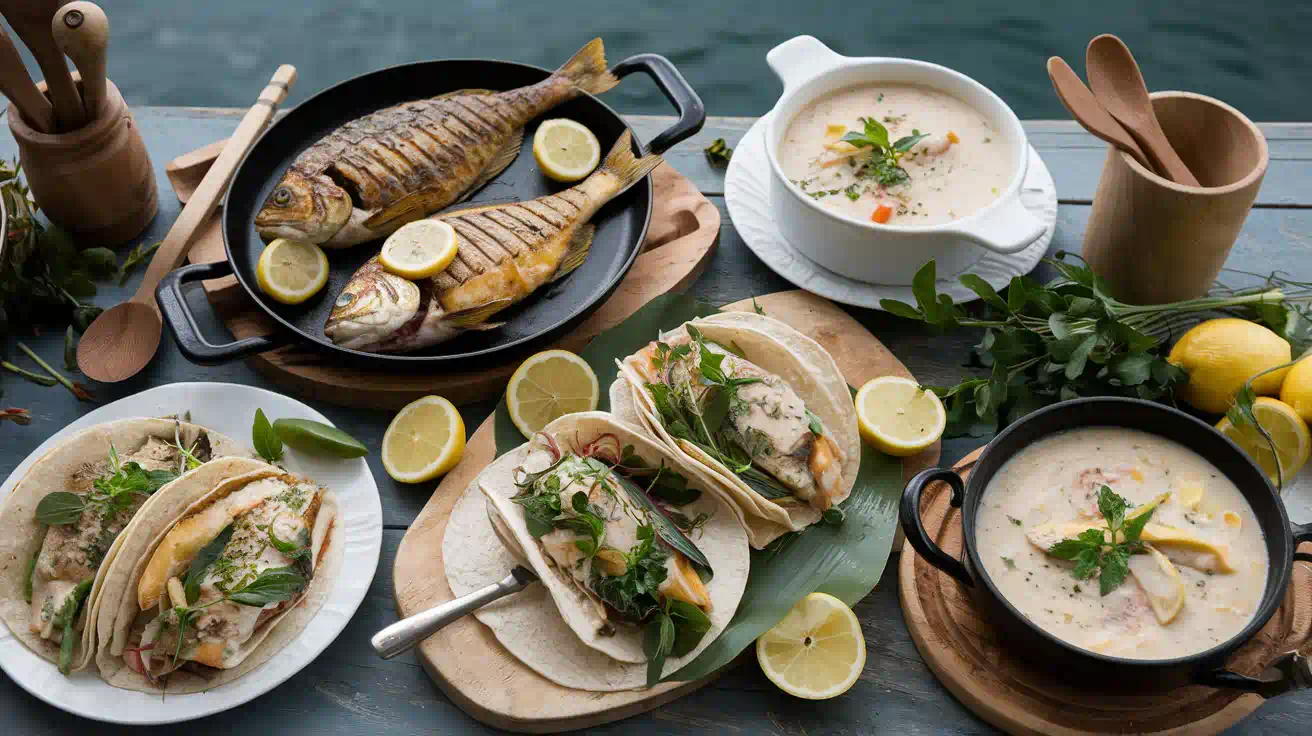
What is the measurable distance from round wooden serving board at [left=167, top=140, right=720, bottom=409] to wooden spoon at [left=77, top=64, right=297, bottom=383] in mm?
84

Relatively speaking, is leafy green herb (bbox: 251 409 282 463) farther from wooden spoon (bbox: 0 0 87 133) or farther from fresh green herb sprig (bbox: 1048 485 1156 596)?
fresh green herb sprig (bbox: 1048 485 1156 596)

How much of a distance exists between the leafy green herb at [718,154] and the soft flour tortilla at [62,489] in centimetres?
173

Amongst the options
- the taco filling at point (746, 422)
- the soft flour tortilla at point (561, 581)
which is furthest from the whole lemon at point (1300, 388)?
the soft flour tortilla at point (561, 581)

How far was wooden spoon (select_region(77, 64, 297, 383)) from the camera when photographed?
9.27 ft

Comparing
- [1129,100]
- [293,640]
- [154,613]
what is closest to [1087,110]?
[1129,100]

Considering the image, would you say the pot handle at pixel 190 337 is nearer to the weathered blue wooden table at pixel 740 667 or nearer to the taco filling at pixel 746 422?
the weathered blue wooden table at pixel 740 667

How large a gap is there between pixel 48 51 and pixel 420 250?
1.09 m

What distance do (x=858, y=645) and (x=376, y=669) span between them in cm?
110

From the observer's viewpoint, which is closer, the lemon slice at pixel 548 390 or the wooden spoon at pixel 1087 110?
the wooden spoon at pixel 1087 110

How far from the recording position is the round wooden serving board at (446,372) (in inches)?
110

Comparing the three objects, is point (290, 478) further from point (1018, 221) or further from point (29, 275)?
point (1018, 221)

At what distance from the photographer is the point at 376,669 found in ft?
Result: 7.84

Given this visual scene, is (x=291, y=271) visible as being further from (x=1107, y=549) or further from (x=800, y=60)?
(x=1107, y=549)

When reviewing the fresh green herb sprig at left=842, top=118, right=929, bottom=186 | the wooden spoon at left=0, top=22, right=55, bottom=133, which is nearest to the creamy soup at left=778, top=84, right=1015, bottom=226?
the fresh green herb sprig at left=842, top=118, right=929, bottom=186
